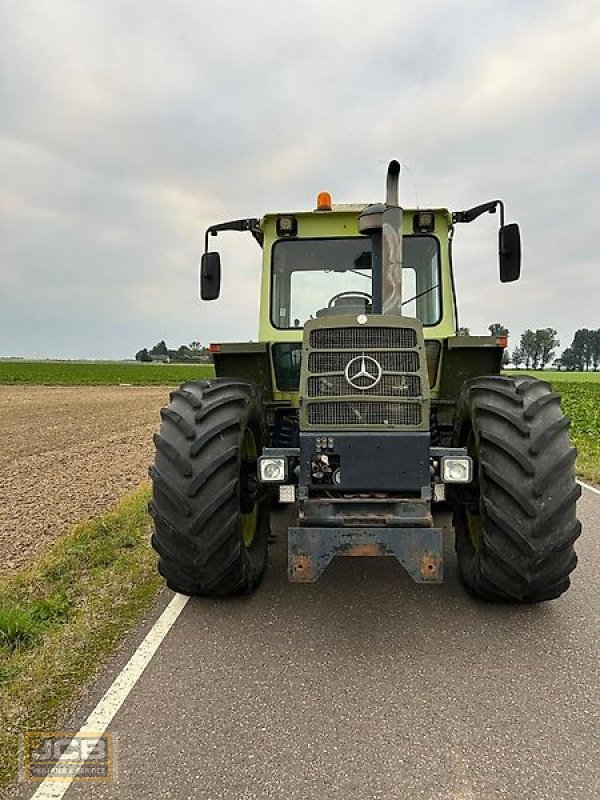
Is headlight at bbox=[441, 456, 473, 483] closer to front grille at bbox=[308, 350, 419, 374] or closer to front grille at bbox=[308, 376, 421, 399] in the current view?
front grille at bbox=[308, 376, 421, 399]

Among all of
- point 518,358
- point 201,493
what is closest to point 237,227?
point 201,493

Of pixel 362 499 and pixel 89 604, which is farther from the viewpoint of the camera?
pixel 89 604

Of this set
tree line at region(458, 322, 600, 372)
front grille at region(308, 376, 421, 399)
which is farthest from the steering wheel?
tree line at region(458, 322, 600, 372)

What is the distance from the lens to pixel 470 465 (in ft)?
11.8

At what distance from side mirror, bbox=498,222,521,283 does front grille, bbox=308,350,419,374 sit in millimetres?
1507

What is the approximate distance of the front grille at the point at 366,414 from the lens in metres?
3.68

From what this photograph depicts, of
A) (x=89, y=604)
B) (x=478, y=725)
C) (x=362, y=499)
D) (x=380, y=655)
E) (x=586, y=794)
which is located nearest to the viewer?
(x=586, y=794)

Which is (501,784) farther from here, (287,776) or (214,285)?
(214,285)

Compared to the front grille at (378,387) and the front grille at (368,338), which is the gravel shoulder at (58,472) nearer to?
the front grille at (378,387)

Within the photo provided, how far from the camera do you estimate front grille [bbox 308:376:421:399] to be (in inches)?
146

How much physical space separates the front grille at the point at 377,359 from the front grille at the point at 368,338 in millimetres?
43

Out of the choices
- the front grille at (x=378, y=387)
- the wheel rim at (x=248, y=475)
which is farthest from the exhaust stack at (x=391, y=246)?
the wheel rim at (x=248, y=475)

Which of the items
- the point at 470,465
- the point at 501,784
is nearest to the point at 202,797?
the point at 501,784

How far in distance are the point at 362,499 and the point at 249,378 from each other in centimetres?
181
